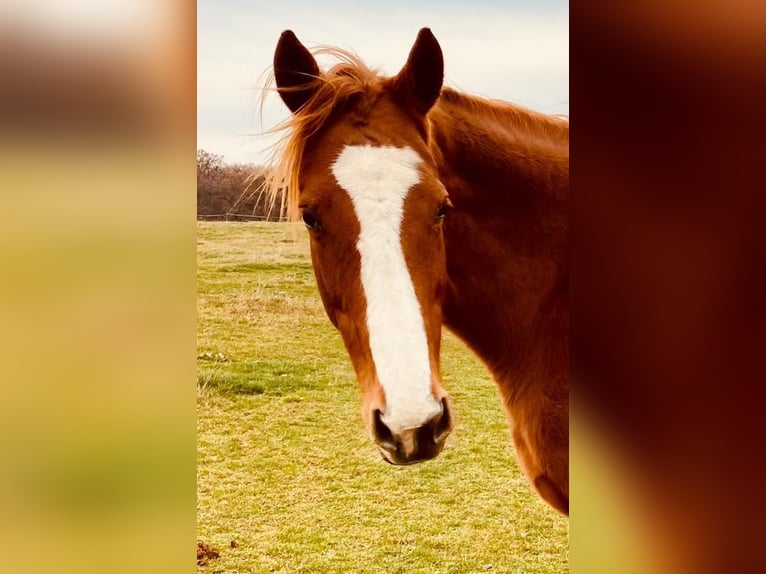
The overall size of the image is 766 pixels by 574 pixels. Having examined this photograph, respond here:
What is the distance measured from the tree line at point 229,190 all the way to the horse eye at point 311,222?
0.56 ft

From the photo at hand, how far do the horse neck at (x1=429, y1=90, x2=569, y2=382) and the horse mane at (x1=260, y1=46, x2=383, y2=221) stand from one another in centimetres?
19

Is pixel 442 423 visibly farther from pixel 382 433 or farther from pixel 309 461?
pixel 309 461

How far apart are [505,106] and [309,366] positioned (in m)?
0.82

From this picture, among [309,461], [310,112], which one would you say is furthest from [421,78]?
[309,461]

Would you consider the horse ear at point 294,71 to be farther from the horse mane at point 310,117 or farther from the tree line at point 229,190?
the tree line at point 229,190

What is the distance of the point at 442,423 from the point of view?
1.27 m

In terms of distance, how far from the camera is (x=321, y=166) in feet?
4.43

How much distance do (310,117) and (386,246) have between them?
1.16 ft

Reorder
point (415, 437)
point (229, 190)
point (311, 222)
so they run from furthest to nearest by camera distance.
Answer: point (229, 190) < point (311, 222) < point (415, 437)

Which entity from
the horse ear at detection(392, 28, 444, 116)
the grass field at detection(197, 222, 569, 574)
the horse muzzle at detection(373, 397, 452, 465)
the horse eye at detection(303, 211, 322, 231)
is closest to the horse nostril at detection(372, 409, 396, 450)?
the horse muzzle at detection(373, 397, 452, 465)

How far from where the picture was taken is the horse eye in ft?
4.39
